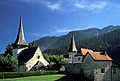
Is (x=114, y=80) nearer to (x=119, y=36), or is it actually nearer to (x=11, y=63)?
(x=11, y=63)

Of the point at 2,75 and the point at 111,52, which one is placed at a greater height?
the point at 111,52

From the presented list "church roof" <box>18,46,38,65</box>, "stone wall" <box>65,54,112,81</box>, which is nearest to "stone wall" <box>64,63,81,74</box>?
"stone wall" <box>65,54,112,81</box>

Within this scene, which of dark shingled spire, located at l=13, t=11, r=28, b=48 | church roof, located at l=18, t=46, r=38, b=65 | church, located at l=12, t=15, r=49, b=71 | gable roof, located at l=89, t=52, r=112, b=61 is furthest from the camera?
dark shingled spire, located at l=13, t=11, r=28, b=48

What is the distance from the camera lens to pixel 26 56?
5256 cm

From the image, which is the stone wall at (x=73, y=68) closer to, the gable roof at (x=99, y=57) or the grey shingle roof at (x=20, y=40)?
the gable roof at (x=99, y=57)

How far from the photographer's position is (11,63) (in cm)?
4591

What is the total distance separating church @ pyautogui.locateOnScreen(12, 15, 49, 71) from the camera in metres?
49.2

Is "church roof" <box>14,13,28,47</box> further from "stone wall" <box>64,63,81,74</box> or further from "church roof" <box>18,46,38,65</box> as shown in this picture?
"stone wall" <box>64,63,81,74</box>

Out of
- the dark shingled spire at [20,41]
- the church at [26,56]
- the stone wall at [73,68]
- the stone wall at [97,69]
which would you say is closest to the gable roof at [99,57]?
the stone wall at [97,69]

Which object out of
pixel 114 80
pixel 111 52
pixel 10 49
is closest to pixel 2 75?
pixel 114 80

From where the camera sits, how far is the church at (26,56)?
49.2 metres

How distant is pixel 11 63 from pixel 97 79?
26.1 meters

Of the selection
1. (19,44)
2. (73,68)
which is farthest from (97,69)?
(19,44)

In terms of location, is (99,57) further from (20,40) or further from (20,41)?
(20,40)
